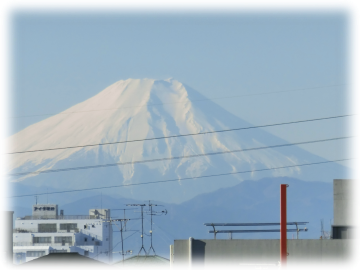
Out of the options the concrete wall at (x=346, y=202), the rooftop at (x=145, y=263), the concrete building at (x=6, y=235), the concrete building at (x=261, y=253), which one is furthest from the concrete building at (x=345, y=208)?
the concrete building at (x=6, y=235)

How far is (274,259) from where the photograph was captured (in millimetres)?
40812

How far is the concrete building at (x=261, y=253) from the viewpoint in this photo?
40.8 meters

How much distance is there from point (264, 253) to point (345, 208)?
5.34 meters

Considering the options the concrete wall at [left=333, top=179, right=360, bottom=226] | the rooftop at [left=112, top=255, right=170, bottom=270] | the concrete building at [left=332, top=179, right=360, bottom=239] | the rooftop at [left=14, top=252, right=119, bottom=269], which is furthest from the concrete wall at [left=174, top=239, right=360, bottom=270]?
the rooftop at [left=112, top=255, right=170, bottom=270]

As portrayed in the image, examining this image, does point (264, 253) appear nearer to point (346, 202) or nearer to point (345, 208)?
point (345, 208)

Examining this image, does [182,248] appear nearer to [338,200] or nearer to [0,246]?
[338,200]

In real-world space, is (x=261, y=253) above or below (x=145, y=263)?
above

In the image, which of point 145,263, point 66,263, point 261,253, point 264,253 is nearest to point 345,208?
point 264,253

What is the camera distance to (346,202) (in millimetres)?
43125

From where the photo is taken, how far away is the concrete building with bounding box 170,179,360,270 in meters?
40.8

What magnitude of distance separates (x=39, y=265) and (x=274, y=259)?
41.2ft

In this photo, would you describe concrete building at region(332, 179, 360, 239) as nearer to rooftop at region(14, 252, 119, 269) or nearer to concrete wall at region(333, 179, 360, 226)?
concrete wall at region(333, 179, 360, 226)

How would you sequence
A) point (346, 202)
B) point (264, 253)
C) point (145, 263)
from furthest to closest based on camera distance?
point (145, 263) → point (346, 202) → point (264, 253)

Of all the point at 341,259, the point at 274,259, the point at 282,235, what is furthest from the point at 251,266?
the point at 282,235
